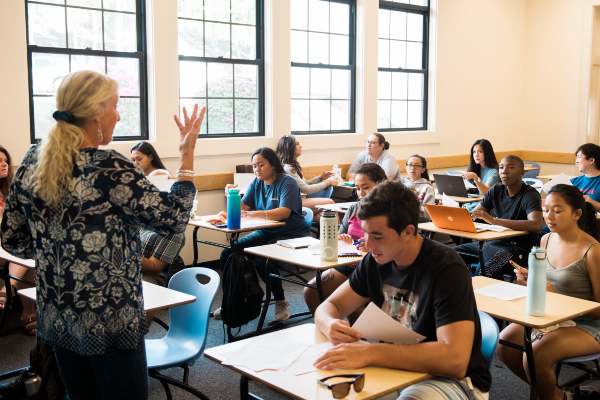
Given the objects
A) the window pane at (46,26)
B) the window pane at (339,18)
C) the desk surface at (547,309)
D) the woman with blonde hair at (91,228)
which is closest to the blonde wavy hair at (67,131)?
the woman with blonde hair at (91,228)

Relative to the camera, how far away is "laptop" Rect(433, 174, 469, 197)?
6.54 m

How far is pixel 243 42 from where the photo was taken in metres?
6.80

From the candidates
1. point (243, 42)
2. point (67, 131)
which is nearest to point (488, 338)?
point (67, 131)

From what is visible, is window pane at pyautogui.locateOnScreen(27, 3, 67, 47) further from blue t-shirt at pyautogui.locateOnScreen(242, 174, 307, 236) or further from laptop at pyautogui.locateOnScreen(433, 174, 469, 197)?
laptop at pyautogui.locateOnScreen(433, 174, 469, 197)

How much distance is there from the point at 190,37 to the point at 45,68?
54.8 inches

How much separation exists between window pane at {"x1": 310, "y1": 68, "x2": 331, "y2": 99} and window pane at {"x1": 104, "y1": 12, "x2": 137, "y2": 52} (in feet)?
7.00

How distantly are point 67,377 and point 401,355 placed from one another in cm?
96

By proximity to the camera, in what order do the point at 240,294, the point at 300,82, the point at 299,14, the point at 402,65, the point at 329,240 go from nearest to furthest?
the point at 329,240 < the point at 240,294 < the point at 299,14 < the point at 300,82 < the point at 402,65

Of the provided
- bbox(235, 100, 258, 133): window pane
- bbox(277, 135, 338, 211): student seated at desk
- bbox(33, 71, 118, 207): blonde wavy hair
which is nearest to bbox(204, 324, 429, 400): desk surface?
bbox(33, 71, 118, 207): blonde wavy hair

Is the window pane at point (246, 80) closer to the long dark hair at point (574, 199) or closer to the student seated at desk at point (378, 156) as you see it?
the student seated at desk at point (378, 156)

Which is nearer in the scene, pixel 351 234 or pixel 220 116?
pixel 351 234

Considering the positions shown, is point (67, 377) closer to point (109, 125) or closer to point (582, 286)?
point (109, 125)

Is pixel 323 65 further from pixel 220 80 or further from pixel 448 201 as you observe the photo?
pixel 448 201

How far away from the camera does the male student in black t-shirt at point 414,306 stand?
2.03 m
